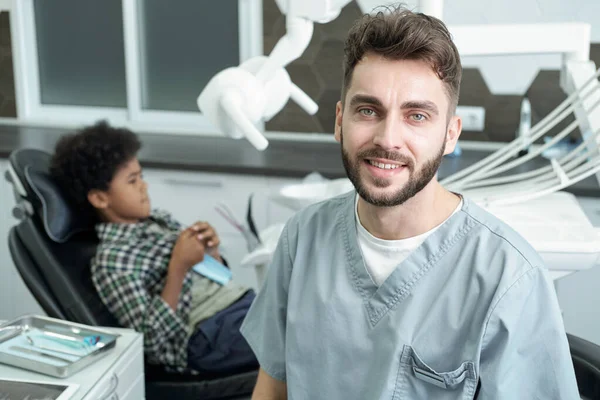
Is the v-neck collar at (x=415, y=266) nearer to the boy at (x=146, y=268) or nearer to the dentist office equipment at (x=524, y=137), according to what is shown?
Answer: the dentist office equipment at (x=524, y=137)

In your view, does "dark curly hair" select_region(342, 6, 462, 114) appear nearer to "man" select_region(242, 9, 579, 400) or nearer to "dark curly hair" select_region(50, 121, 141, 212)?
"man" select_region(242, 9, 579, 400)

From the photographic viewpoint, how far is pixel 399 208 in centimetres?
115

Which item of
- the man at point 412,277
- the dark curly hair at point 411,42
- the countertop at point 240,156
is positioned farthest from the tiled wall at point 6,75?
the dark curly hair at point 411,42

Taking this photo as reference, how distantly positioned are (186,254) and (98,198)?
0.28 metres

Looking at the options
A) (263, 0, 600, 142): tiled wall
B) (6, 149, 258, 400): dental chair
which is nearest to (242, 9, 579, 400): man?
(6, 149, 258, 400): dental chair

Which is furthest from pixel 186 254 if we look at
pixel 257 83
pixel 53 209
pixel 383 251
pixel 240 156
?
pixel 240 156

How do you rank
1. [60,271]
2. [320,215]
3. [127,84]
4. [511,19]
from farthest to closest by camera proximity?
[127,84], [511,19], [60,271], [320,215]

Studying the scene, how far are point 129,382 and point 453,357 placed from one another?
0.74m

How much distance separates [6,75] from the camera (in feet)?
10.8

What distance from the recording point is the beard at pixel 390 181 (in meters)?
1.07

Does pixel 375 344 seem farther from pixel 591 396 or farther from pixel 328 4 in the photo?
pixel 328 4

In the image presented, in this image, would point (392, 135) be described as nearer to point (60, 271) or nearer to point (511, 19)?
point (60, 271)

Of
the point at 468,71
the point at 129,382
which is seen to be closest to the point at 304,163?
the point at 468,71

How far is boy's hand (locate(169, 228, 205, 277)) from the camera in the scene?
6.11ft
